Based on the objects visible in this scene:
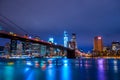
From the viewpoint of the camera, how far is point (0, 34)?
4878 centimetres

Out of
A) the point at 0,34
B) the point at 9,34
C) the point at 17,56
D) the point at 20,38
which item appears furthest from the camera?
the point at 17,56

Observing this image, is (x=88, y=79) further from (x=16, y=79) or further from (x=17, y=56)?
Result: (x=17, y=56)

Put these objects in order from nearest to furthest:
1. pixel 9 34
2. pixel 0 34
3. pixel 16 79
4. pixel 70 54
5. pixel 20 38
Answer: pixel 16 79 < pixel 0 34 < pixel 9 34 < pixel 20 38 < pixel 70 54

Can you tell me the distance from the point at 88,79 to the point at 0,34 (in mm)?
24741

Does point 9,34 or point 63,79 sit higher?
point 9,34

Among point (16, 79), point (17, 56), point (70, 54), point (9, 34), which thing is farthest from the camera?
point (17, 56)

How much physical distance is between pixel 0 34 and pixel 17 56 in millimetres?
110953

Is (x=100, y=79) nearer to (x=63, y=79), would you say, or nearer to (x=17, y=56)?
(x=63, y=79)

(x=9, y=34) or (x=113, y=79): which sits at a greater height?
(x=9, y=34)

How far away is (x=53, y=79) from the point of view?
30.5 m

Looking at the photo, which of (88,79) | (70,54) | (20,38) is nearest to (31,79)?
(88,79)

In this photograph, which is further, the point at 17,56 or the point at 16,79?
the point at 17,56

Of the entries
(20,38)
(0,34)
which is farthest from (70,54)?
(0,34)

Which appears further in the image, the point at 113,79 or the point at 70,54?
the point at 70,54
